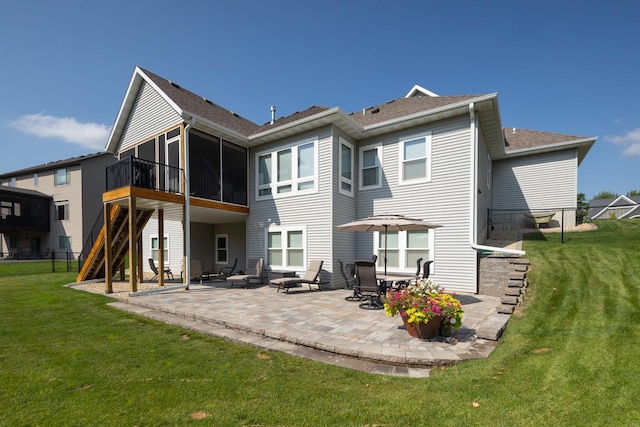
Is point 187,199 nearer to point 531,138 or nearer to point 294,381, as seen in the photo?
point 294,381

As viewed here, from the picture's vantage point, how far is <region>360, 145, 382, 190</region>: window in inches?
443

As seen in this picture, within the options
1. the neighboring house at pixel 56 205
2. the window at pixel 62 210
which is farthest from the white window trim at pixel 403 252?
the window at pixel 62 210

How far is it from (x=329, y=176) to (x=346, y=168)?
122 centimetres

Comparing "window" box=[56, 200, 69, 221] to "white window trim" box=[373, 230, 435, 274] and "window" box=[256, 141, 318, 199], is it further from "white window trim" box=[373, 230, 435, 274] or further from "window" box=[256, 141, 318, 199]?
"white window trim" box=[373, 230, 435, 274]

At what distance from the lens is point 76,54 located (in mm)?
9922

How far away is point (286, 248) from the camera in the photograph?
38.0 ft

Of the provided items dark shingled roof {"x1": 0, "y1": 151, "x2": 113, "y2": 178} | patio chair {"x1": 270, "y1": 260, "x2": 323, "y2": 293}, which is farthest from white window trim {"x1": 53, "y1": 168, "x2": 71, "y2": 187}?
patio chair {"x1": 270, "y1": 260, "x2": 323, "y2": 293}

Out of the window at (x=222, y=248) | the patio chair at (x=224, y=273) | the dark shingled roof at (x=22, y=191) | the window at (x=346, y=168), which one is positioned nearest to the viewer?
the window at (x=346, y=168)

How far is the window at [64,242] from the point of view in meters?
27.5

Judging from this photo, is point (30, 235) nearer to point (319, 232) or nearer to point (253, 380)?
point (319, 232)

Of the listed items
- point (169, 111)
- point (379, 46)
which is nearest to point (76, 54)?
point (169, 111)

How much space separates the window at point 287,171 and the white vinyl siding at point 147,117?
149 inches

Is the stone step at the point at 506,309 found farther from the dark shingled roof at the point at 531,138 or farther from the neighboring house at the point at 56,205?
the neighboring house at the point at 56,205

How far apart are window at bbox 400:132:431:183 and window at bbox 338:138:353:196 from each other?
6.67 feet
